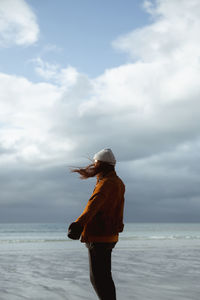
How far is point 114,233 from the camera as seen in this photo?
372cm

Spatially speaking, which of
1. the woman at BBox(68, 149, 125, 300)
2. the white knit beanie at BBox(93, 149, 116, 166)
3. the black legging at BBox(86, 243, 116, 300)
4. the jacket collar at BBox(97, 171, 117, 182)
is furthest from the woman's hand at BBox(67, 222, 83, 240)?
the white knit beanie at BBox(93, 149, 116, 166)

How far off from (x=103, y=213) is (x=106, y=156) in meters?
0.66

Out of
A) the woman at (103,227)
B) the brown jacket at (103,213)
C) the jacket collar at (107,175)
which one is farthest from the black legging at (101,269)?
the jacket collar at (107,175)

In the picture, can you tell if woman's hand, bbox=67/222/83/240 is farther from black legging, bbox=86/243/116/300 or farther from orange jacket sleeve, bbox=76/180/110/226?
black legging, bbox=86/243/116/300

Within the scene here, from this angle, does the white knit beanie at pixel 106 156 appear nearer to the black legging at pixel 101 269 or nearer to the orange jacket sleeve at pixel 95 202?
the orange jacket sleeve at pixel 95 202

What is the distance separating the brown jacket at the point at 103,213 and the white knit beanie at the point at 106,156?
0.85 feet

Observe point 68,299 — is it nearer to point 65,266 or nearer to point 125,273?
point 125,273

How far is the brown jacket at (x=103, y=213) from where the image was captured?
3561mm

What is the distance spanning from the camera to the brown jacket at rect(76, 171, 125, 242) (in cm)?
356

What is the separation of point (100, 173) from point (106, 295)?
1.24 m

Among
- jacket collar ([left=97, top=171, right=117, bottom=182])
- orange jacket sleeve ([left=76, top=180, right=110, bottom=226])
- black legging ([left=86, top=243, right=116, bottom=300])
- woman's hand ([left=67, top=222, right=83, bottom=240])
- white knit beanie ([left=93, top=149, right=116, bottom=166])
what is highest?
white knit beanie ([left=93, top=149, right=116, bottom=166])

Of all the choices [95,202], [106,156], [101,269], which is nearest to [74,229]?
[95,202]

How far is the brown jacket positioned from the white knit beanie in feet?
0.85

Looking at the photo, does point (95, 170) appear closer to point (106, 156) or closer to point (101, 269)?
point (106, 156)
